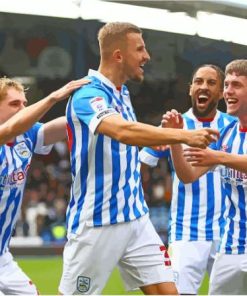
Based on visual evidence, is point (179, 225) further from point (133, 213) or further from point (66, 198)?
point (66, 198)

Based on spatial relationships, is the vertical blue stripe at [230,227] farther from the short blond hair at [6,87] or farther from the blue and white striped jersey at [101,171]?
the short blond hair at [6,87]

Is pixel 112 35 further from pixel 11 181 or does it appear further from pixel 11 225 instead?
pixel 11 225

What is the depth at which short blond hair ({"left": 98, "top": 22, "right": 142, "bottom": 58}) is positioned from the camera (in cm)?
521

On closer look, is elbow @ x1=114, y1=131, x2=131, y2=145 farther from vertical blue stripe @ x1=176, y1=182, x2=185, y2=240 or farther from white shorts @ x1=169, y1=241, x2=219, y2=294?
vertical blue stripe @ x1=176, y1=182, x2=185, y2=240

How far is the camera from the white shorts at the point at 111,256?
200 inches

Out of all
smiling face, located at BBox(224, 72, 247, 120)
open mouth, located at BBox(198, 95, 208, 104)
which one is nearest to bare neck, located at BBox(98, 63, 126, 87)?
smiling face, located at BBox(224, 72, 247, 120)

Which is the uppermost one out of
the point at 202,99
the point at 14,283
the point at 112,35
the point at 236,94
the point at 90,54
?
the point at 90,54

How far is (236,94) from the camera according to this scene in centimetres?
582

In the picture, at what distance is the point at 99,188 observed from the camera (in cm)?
506

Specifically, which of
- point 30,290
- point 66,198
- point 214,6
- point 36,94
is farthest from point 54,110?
point 30,290

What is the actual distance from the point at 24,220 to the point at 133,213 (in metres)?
13.5

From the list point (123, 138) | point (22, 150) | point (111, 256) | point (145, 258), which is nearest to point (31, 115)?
point (123, 138)

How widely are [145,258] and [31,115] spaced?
982 mm

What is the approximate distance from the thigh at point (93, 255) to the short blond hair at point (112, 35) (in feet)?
3.17
